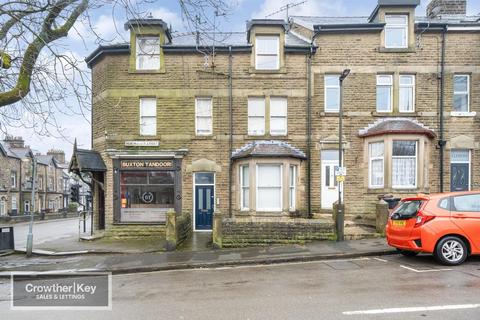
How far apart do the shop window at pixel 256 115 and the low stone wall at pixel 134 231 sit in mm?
5830

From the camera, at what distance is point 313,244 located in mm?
11594

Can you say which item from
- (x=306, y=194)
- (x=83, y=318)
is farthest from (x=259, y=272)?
(x=306, y=194)

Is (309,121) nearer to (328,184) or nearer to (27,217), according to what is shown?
(328,184)

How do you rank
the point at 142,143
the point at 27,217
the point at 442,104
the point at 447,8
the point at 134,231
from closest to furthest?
1. the point at 134,231
2. the point at 442,104
3. the point at 142,143
4. the point at 447,8
5. the point at 27,217

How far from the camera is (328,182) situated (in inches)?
630

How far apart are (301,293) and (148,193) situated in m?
10.9

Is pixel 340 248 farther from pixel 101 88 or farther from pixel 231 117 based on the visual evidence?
pixel 101 88

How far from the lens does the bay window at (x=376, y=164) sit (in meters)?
15.2

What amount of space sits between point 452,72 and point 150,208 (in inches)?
569

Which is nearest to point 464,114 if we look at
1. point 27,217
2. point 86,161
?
point 86,161

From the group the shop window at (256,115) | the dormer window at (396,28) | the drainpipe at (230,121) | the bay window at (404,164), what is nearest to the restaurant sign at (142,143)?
the drainpipe at (230,121)

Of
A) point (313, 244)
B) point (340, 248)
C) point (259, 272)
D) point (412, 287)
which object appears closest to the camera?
point (412, 287)

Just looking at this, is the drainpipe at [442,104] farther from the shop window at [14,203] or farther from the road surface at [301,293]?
the shop window at [14,203]

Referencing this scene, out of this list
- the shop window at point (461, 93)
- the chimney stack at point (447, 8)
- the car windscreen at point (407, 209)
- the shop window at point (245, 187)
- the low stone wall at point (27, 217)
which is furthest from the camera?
the low stone wall at point (27, 217)
